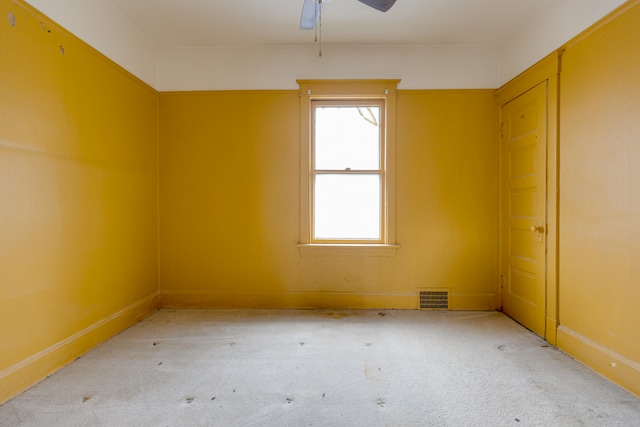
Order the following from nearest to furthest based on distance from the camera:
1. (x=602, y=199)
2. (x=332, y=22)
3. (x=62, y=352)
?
(x=602, y=199) → (x=62, y=352) → (x=332, y=22)

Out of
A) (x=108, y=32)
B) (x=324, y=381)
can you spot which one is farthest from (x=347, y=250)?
(x=108, y=32)

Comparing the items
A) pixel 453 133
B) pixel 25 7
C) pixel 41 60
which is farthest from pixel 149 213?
pixel 453 133

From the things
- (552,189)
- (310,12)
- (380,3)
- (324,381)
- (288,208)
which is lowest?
(324,381)

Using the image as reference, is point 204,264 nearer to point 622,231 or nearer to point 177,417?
point 177,417

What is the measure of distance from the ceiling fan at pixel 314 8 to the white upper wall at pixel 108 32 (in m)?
1.76

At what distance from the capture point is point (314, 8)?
238 cm

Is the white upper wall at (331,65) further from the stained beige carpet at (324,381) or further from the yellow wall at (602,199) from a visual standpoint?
the stained beige carpet at (324,381)

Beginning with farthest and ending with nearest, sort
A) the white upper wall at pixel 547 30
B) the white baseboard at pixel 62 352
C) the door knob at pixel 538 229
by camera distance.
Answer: the door knob at pixel 538 229 < the white upper wall at pixel 547 30 < the white baseboard at pixel 62 352

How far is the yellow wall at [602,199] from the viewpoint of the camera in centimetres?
200

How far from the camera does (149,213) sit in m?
3.45

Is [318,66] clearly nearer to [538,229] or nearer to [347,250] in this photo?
[347,250]

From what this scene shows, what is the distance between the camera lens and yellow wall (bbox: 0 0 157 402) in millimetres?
1957

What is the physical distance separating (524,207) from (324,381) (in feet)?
8.22

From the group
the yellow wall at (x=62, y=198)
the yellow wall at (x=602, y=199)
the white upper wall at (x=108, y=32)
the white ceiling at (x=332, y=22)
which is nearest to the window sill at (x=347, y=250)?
the yellow wall at (x=602, y=199)
